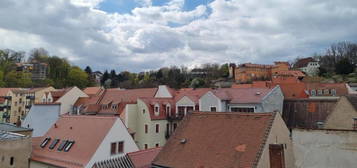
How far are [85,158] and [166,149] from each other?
20.6ft

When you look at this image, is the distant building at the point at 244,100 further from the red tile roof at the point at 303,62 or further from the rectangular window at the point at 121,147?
the red tile roof at the point at 303,62

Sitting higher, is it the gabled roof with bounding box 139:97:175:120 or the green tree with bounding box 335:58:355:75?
the green tree with bounding box 335:58:355:75

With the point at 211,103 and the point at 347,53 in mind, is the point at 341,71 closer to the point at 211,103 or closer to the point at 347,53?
the point at 347,53

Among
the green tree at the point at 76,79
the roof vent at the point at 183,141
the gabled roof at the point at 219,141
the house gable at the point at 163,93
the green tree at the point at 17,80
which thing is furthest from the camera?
the green tree at the point at 76,79

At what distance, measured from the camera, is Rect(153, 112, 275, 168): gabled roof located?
11375 mm

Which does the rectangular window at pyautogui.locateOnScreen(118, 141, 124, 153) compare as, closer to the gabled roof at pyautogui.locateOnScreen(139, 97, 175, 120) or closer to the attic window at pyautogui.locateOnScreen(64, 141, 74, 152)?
the attic window at pyautogui.locateOnScreen(64, 141, 74, 152)

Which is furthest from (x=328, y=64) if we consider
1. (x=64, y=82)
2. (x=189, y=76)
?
(x=64, y=82)

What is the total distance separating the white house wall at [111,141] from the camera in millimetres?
16672

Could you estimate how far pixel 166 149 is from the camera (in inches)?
543

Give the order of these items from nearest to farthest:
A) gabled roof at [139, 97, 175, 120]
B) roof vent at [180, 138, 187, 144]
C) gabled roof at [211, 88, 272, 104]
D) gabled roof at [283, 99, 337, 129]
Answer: roof vent at [180, 138, 187, 144] → gabled roof at [283, 99, 337, 129] → gabled roof at [211, 88, 272, 104] → gabled roof at [139, 97, 175, 120]

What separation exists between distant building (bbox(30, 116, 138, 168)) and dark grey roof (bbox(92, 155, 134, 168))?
25cm

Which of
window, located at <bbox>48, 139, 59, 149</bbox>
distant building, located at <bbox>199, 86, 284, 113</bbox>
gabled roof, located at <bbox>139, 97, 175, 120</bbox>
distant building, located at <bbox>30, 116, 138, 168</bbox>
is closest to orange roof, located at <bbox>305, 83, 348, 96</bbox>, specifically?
distant building, located at <bbox>199, 86, 284, 113</bbox>

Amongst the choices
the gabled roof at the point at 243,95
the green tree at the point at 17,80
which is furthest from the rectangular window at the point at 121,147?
the green tree at the point at 17,80

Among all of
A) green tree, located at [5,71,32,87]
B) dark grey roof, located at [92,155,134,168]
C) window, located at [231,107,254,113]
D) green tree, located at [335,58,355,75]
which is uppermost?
green tree, located at [335,58,355,75]
